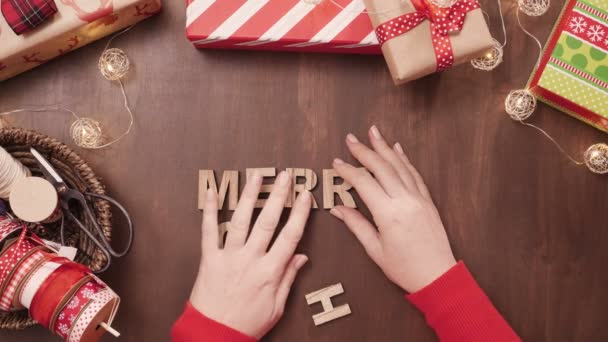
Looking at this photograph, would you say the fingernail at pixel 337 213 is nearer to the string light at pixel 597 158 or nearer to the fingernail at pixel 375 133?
the fingernail at pixel 375 133

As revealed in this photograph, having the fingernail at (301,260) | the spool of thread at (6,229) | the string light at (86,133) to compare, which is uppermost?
the string light at (86,133)

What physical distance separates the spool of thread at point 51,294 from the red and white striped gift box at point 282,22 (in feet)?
1.39

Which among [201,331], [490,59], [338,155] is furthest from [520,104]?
[201,331]

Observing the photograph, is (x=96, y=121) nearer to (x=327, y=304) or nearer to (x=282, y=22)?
(x=282, y=22)

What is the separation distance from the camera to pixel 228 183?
85 centimetres

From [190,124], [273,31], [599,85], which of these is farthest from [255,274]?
[599,85]

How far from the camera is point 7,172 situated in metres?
0.72

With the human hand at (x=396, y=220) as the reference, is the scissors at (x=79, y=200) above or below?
above

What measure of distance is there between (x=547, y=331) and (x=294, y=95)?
62 cm

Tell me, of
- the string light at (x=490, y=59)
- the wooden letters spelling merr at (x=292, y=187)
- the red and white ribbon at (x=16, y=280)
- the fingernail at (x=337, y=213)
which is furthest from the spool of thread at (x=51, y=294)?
the string light at (x=490, y=59)

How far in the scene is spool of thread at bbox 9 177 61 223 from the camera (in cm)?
71

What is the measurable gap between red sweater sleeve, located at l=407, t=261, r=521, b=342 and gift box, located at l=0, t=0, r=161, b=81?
2.23ft

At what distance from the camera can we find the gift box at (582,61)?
0.84 meters

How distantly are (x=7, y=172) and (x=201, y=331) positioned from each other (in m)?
0.38
